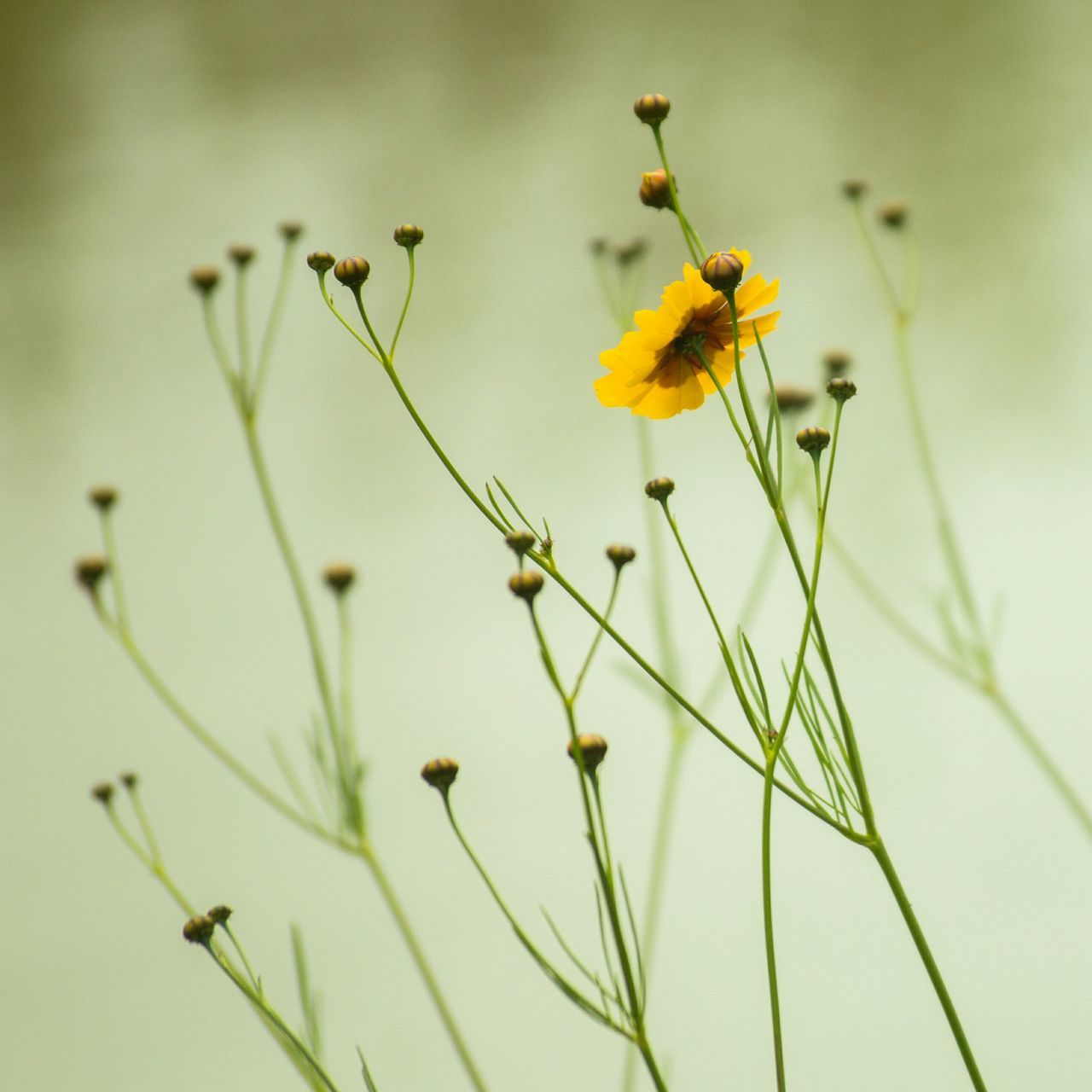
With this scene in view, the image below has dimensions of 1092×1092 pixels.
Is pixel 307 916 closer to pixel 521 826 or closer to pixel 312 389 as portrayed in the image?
pixel 521 826

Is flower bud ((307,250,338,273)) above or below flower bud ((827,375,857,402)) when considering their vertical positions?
above

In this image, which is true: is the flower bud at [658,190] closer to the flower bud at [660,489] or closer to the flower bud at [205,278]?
the flower bud at [660,489]

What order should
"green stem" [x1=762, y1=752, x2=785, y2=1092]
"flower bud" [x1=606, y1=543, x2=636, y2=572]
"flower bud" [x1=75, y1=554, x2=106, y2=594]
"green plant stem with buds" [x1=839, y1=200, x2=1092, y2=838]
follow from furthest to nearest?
1. "green plant stem with buds" [x1=839, y1=200, x2=1092, y2=838]
2. "flower bud" [x1=75, y1=554, x2=106, y2=594]
3. "flower bud" [x1=606, y1=543, x2=636, y2=572]
4. "green stem" [x1=762, y1=752, x2=785, y2=1092]

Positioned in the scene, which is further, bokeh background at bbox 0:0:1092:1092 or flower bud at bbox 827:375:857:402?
bokeh background at bbox 0:0:1092:1092

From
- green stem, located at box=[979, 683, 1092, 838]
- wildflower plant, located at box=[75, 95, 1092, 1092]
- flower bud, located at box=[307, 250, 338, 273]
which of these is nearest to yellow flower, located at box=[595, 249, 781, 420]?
wildflower plant, located at box=[75, 95, 1092, 1092]

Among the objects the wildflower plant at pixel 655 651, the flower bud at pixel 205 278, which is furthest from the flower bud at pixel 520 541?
the flower bud at pixel 205 278

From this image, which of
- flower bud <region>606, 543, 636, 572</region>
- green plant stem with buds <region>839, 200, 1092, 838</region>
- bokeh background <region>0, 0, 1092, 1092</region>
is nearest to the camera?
flower bud <region>606, 543, 636, 572</region>

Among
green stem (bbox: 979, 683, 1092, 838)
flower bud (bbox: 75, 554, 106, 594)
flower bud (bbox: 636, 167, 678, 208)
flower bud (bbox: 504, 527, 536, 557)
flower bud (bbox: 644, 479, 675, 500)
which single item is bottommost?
flower bud (bbox: 504, 527, 536, 557)

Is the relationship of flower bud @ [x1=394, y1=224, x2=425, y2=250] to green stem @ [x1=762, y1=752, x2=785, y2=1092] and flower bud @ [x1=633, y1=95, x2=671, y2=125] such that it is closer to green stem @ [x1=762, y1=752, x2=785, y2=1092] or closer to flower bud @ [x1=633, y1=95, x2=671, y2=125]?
flower bud @ [x1=633, y1=95, x2=671, y2=125]
